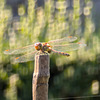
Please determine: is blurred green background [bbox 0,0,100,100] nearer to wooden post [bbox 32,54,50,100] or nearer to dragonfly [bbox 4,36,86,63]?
Result: dragonfly [bbox 4,36,86,63]

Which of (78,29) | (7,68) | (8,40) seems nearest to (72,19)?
(78,29)

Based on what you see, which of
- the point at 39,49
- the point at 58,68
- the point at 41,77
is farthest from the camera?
the point at 58,68

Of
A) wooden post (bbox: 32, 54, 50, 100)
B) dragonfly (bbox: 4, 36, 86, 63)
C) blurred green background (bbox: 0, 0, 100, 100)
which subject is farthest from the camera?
blurred green background (bbox: 0, 0, 100, 100)

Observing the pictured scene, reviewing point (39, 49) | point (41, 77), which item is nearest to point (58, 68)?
point (39, 49)

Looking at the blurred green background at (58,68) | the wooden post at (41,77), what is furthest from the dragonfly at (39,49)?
the blurred green background at (58,68)

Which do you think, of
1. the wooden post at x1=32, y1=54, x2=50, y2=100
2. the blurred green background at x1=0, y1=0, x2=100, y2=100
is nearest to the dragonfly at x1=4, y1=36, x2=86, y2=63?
the wooden post at x1=32, y1=54, x2=50, y2=100

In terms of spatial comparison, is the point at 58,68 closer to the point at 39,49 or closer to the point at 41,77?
the point at 39,49

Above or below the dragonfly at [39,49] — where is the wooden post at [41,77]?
below

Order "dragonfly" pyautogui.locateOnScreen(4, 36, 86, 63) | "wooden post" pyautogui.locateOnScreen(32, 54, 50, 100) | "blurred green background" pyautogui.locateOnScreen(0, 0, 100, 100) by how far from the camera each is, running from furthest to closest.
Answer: "blurred green background" pyautogui.locateOnScreen(0, 0, 100, 100) < "dragonfly" pyautogui.locateOnScreen(4, 36, 86, 63) < "wooden post" pyautogui.locateOnScreen(32, 54, 50, 100)

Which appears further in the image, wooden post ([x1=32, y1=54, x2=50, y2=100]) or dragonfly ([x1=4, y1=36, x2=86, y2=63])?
dragonfly ([x1=4, y1=36, x2=86, y2=63])

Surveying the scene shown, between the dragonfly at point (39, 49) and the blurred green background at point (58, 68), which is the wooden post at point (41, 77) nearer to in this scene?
the dragonfly at point (39, 49)

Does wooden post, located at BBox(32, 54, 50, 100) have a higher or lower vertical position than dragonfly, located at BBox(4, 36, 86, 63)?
lower

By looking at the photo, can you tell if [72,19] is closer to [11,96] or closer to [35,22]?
[35,22]
